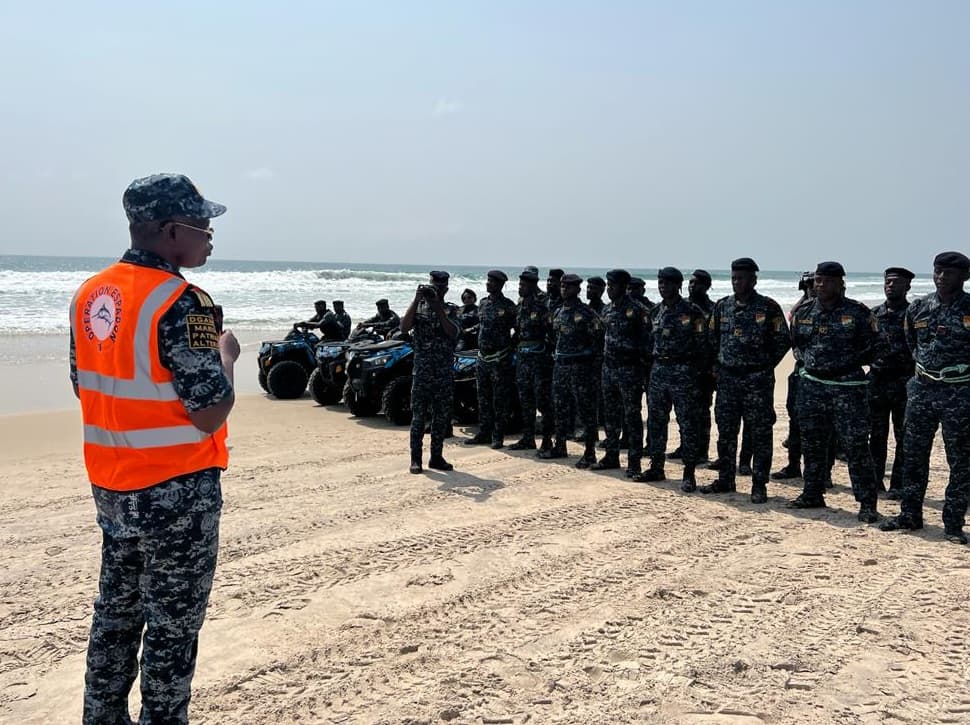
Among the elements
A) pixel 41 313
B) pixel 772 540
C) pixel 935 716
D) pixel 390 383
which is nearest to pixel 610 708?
pixel 935 716

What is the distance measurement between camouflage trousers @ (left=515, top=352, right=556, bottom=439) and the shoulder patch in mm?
6446

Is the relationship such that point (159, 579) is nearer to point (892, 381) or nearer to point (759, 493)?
point (759, 493)

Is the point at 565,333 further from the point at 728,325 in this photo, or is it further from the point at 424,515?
the point at 424,515

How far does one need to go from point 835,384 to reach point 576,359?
99.3 inches

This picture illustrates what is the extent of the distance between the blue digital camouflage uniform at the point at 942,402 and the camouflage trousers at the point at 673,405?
1.70 meters

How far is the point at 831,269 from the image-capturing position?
19.4ft

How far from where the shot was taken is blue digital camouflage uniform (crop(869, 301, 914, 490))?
6590 mm

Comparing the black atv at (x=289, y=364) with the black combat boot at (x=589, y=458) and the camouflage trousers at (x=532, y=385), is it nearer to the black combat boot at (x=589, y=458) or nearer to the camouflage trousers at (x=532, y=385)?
the camouflage trousers at (x=532, y=385)

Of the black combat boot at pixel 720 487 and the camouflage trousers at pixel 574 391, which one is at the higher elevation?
the camouflage trousers at pixel 574 391

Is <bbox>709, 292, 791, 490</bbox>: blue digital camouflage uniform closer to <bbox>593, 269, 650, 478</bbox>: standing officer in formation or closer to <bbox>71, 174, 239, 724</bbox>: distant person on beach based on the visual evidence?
<bbox>593, 269, 650, 478</bbox>: standing officer in formation

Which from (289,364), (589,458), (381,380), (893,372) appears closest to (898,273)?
(893,372)

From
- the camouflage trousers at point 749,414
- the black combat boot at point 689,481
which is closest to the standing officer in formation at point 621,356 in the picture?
the black combat boot at point 689,481

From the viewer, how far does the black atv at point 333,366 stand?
10.6m

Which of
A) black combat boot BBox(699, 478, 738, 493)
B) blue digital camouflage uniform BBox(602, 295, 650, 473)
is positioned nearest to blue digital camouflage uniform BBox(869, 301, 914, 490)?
black combat boot BBox(699, 478, 738, 493)
